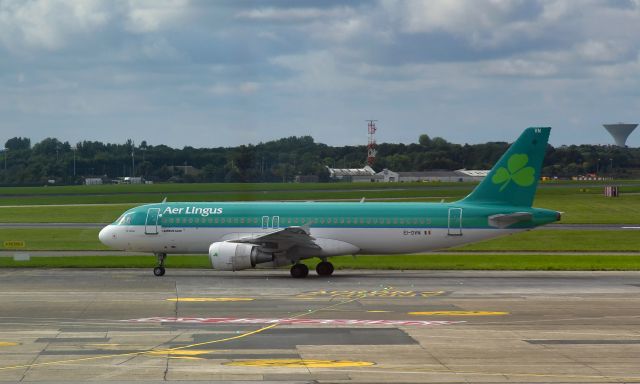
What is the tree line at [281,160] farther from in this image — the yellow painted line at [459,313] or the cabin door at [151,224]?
the yellow painted line at [459,313]

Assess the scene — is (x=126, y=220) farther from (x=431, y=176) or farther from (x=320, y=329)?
(x=431, y=176)

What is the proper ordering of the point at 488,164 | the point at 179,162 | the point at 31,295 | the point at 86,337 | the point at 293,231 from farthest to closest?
the point at 488,164
the point at 179,162
the point at 293,231
the point at 31,295
the point at 86,337

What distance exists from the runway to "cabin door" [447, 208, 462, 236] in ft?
7.23

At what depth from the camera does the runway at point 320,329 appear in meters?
20.3

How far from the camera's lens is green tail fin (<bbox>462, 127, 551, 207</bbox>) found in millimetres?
42625

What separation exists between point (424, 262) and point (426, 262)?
0.10 meters

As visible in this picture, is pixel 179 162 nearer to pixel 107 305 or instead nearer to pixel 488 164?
pixel 488 164

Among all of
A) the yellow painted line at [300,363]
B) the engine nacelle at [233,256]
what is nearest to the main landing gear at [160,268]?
the engine nacelle at [233,256]

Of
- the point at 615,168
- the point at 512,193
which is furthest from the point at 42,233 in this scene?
the point at 615,168

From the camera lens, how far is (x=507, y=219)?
42.0 meters

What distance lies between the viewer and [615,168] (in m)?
144

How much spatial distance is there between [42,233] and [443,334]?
49851mm

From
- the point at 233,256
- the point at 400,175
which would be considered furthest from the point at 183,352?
the point at 400,175

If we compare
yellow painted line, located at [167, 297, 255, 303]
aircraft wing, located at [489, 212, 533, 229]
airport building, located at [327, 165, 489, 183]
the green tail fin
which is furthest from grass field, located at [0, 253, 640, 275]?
airport building, located at [327, 165, 489, 183]
